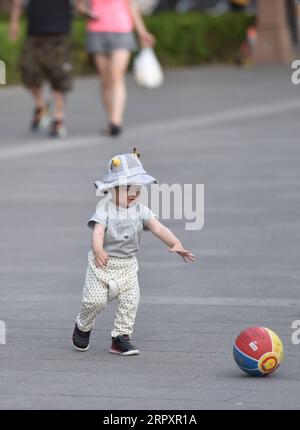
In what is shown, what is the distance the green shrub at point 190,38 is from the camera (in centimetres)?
2280

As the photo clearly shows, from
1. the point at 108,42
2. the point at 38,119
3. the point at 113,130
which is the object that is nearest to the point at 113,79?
the point at 108,42

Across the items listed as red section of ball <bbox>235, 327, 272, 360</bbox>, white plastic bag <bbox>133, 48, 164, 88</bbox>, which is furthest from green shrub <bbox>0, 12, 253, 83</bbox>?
red section of ball <bbox>235, 327, 272, 360</bbox>

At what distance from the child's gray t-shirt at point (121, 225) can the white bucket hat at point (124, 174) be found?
5.0 inches

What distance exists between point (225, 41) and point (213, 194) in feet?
49.8

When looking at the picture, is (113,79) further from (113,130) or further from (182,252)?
(182,252)

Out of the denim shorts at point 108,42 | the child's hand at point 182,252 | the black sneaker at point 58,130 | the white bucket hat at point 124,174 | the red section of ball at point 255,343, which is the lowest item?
the black sneaker at point 58,130

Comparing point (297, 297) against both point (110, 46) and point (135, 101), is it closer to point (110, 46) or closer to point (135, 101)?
point (110, 46)

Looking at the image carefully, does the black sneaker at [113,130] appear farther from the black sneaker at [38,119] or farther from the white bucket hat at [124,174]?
the white bucket hat at [124,174]

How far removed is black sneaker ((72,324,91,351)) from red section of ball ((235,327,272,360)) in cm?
84

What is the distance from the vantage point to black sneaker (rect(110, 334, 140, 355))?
21.6ft

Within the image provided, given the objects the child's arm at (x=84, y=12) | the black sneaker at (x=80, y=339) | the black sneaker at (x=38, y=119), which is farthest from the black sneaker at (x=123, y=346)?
the black sneaker at (x=38, y=119)

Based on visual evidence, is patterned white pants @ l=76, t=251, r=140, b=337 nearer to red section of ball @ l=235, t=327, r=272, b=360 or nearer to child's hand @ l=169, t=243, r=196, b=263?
child's hand @ l=169, t=243, r=196, b=263

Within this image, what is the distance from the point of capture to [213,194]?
11.5m
